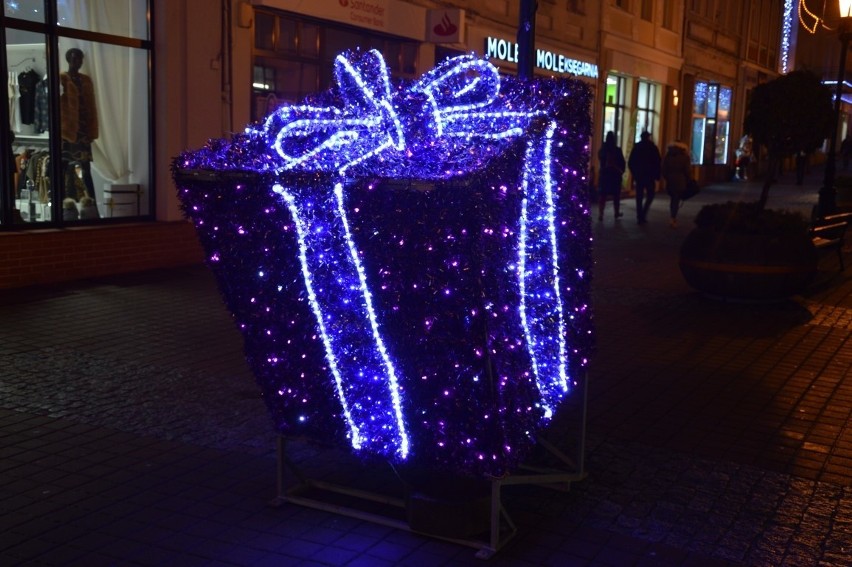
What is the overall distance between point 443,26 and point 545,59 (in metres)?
4.91

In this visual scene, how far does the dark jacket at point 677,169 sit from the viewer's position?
61.3 ft

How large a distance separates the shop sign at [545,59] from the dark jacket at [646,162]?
7.12 feet

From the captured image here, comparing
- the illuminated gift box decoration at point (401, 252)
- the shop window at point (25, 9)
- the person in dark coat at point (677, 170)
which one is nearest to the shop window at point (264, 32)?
the shop window at point (25, 9)

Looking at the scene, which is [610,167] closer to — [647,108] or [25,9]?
[647,108]

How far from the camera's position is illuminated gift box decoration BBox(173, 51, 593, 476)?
12.4ft

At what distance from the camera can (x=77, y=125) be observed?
11.5 m

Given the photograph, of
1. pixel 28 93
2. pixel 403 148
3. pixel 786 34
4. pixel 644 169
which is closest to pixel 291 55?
pixel 28 93

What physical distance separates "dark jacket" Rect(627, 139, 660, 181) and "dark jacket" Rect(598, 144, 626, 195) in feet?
1.05

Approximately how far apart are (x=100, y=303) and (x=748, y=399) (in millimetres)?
6390

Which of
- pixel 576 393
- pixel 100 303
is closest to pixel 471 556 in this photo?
pixel 576 393

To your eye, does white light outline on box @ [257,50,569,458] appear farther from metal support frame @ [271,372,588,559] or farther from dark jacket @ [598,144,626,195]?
dark jacket @ [598,144,626,195]

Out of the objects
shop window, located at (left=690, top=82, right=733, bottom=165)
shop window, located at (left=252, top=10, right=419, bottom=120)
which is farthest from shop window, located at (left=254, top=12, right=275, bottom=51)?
shop window, located at (left=690, top=82, right=733, bottom=165)

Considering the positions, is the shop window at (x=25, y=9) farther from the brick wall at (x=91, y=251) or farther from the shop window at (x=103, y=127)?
the brick wall at (x=91, y=251)

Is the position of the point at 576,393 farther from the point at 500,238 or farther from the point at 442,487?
the point at 500,238
